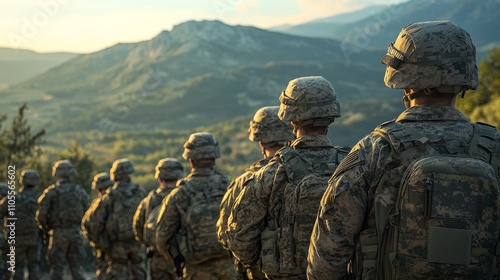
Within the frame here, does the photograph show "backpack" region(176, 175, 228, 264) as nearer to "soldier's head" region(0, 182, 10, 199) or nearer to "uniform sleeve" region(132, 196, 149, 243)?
"uniform sleeve" region(132, 196, 149, 243)

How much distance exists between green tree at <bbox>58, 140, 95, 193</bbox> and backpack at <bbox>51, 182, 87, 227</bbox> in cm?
1419

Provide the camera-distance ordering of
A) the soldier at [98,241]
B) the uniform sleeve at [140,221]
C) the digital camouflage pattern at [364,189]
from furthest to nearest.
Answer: the soldier at [98,241], the uniform sleeve at [140,221], the digital camouflage pattern at [364,189]

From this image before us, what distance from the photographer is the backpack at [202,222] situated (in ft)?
24.6

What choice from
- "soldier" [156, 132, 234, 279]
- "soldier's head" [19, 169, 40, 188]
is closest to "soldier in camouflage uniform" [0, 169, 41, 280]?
"soldier's head" [19, 169, 40, 188]

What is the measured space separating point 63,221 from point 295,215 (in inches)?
353

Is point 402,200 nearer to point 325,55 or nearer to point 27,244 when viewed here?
point 27,244

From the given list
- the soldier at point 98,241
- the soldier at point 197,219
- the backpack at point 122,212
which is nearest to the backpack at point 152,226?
the soldier at point 197,219

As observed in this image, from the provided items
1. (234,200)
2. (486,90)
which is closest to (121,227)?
(234,200)

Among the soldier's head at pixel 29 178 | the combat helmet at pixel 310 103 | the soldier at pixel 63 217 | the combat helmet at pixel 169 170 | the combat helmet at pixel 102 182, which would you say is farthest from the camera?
the soldier's head at pixel 29 178

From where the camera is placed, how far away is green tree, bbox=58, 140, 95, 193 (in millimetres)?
27650

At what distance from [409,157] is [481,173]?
35 centimetres

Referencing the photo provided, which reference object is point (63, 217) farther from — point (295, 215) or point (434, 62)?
point (434, 62)

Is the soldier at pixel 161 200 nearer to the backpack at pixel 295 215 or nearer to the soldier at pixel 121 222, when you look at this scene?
the soldier at pixel 121 222

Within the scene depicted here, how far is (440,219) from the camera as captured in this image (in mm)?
3482
